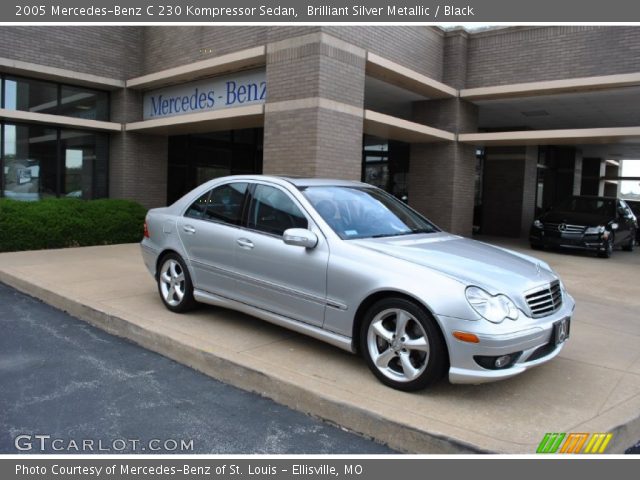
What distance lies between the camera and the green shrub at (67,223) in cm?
1071

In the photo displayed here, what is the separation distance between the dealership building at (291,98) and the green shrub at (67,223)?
175cm

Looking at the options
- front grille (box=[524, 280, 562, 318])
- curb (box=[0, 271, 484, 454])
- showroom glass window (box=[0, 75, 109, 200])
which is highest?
showroom glass window (box=[0, 75, 109, 200])

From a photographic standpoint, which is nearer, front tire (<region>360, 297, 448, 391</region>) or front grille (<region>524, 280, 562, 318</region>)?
front tire (<region>360, 297, 448, 391</region>)

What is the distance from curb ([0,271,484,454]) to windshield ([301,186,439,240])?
4.38ft

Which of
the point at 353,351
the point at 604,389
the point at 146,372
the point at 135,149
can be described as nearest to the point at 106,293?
the point at 146,372

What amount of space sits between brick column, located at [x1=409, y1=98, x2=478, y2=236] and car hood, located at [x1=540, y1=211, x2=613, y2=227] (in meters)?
1.97

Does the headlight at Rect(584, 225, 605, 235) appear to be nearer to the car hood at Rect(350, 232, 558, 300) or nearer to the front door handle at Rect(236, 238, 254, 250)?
the car hood at Rect(350, 232, 558, 300)

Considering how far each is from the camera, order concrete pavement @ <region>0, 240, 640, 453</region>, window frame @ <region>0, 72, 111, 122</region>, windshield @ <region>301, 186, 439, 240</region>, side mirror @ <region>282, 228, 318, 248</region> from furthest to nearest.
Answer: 1. window frame @ <region>0, 72, 111, 122</region>
2. windshield @ <region>301, 186, 439, 240</region>
3. side mirror @ <region>282, 228, 318, 248</region>
4. concrete pavement @ <region>0, 240, 640, 453</region>

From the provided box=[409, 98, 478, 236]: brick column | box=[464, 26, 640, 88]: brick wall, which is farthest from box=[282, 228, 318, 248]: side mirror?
box=[464, 26, 640, 88]: brick wall

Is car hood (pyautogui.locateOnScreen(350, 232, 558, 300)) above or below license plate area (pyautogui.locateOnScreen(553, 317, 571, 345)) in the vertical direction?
above

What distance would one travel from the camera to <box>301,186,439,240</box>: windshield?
15.8ft

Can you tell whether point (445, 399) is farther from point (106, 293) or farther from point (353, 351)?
point (106, 293)

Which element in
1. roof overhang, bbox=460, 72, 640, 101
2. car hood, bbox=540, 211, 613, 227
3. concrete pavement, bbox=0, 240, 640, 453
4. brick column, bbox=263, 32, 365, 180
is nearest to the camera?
concrete pavement, bbox=0, 240, 640, 453

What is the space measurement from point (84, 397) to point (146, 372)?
0.64 meters
